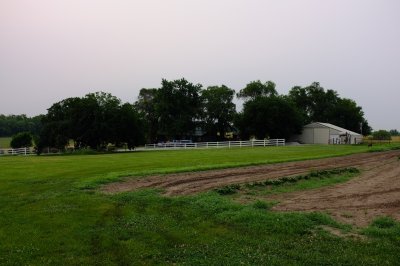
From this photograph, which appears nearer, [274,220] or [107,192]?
[274,220]

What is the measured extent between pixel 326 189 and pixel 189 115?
75.3 metres

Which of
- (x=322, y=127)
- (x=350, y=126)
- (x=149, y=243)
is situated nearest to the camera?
(x=149, y=243)

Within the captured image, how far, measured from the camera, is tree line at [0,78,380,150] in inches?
2680

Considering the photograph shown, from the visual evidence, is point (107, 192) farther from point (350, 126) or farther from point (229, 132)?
point (350, 126)

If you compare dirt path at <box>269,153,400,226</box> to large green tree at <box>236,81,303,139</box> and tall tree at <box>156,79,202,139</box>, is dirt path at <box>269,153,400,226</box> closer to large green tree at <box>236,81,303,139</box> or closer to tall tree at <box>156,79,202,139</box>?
large green tree at <box>236,81,303,139</box>

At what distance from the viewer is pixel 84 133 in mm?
67812

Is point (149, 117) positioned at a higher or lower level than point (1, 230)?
higher

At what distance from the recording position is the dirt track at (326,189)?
Result: 12378mm

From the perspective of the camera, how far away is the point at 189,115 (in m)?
91.4

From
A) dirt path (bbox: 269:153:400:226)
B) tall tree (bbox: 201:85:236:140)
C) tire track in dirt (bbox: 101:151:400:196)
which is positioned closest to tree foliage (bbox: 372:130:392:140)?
tall tree (bbox: 201:85:236:140)

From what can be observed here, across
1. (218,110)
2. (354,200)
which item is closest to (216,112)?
(218,110)

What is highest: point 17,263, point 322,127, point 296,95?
point 296,95

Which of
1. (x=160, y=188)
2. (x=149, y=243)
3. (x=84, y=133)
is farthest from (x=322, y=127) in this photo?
(x=149, y=243)

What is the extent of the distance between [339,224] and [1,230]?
847 centimetres
